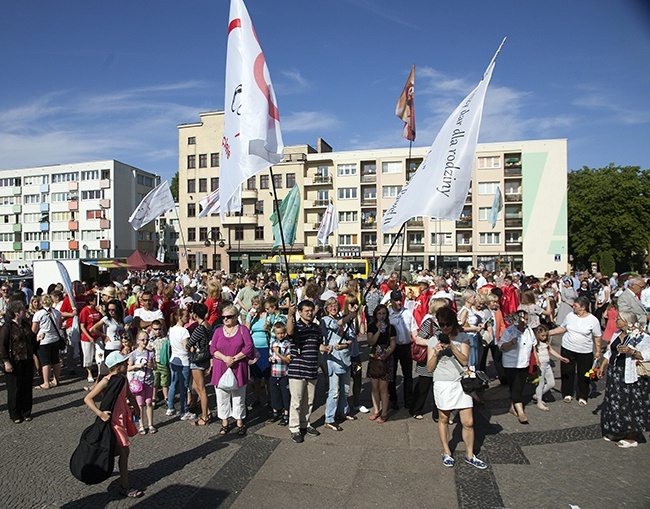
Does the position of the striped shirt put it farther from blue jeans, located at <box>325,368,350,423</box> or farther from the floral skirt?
the floral skirt

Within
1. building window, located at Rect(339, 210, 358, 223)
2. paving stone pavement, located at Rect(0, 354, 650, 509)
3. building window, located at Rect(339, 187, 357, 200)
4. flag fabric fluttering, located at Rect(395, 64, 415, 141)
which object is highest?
building window, located at Rect(339, 187, 357, 200)

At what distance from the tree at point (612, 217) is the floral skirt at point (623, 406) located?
52.7 m

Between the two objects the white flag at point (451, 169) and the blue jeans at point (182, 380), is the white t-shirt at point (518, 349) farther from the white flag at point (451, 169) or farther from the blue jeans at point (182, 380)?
the blue jeans at point (182, 380)

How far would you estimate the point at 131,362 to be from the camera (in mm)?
6297

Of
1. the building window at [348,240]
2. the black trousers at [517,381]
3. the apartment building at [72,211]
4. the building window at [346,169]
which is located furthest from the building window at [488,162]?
the black trousers at [517,381]

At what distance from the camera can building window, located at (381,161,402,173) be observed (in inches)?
2232

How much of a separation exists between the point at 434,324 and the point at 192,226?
193ft

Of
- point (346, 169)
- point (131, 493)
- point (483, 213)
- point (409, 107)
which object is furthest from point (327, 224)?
point (483, 213)

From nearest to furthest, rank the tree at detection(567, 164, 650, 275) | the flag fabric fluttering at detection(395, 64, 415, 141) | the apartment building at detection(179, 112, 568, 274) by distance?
1. the flag fabric fluttering at detection(395, 64, 415, 141)
2. the tree at detection(567, 164, 650, 275)
3. the apartment building at detection(179, 112, 568, 274)

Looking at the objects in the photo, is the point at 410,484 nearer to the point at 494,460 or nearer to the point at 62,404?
the point at 494,460

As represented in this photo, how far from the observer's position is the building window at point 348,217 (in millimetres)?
58938

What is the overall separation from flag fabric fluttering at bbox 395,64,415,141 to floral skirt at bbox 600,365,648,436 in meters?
5.07

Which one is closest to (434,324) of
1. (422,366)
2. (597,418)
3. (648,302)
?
(422,366)

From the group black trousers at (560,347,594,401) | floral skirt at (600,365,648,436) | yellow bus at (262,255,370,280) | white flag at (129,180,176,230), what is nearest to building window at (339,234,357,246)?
yellow bus at (262,255,370,280)
